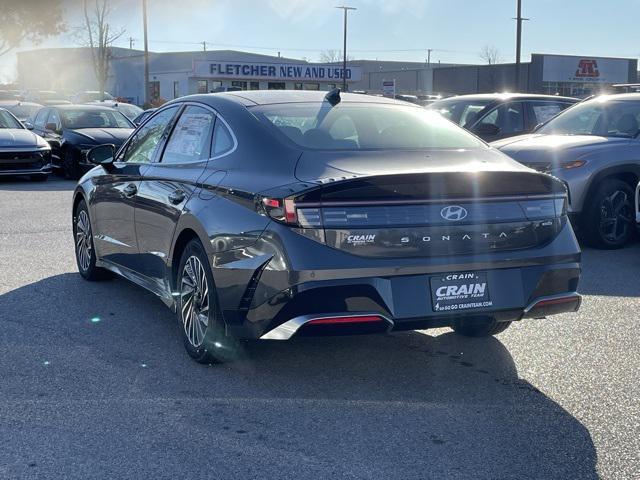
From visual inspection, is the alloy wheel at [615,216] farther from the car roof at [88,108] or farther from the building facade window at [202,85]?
the building facade window at [202,85]

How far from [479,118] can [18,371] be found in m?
8.88

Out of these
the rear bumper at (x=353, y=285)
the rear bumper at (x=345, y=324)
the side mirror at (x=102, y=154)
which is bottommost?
the rear bumper at (x=345, y=324)

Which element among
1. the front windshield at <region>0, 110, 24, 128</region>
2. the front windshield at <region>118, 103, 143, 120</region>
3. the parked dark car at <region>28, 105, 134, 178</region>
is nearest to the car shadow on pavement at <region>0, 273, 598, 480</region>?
the parked dark car at <region>28, 105, 134, 178</region>

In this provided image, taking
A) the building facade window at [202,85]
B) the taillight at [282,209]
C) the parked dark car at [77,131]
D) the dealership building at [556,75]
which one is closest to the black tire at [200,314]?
the taillight at [282,209]

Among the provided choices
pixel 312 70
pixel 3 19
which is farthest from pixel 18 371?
pixel 312 70

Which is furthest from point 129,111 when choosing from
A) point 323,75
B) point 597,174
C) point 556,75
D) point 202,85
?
point 556,75

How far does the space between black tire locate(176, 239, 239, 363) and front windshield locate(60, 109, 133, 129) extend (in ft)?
45.3

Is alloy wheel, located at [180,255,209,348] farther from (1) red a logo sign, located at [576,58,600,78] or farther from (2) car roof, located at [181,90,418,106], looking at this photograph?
(1) red a logo sign, located at [576,58,600,78]

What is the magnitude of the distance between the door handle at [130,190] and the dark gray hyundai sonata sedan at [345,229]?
22.7 inches

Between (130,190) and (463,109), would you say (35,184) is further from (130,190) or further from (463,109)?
(130,190)

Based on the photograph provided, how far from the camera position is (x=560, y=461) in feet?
12.7

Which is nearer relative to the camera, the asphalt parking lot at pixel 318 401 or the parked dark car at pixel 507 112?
the asphalt parking lot at pixel 318 401

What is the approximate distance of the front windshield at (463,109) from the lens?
42.2 feet

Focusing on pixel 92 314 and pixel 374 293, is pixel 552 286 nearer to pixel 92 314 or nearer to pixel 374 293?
pixel 374 293
